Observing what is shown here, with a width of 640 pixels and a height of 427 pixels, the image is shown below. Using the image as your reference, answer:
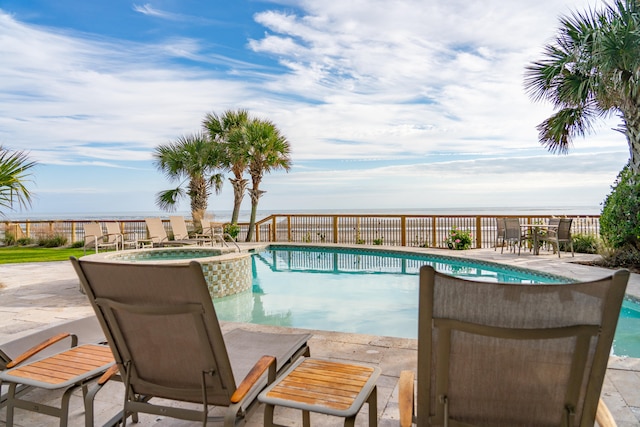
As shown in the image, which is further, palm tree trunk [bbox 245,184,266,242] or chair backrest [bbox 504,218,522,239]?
palm tree trunk [bbox 245,184,266,242]

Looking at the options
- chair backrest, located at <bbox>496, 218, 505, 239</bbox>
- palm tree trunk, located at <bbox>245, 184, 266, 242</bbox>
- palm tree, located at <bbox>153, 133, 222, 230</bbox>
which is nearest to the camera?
chair backrest, located at <bbox>496, 218, 505, 239</bbox>

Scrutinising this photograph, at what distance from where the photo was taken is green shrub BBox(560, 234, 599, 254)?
951 centimetres

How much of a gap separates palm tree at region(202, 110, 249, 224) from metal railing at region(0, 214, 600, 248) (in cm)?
122

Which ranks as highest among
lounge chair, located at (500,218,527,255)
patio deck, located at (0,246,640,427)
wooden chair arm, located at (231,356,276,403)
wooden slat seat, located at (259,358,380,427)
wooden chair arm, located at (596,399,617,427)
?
lounge chair, located at (500,218,527,255)

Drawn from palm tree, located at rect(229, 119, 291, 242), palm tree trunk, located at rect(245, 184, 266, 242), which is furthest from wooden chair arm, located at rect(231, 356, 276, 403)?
palm tree trunk, located at rect(245, 184, 266, 242)

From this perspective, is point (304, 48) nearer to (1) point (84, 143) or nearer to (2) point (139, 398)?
(2) point (139, 398)

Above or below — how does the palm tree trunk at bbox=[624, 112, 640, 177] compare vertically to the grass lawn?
above

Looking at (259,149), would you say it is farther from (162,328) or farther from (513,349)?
(513,349)

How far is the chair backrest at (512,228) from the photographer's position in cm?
953

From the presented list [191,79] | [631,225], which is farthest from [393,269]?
[191,79]

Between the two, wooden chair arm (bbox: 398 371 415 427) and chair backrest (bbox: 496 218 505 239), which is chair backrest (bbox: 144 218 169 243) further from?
wooden chair arm (bbox: 398 371 415 427)

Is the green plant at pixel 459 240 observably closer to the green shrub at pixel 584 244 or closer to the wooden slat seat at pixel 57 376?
the green shrub at pixel 584 244

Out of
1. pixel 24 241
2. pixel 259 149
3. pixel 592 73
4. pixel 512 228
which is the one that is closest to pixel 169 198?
Answer: pixel 259 149

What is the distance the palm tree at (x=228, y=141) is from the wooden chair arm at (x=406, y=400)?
12.3 metres
